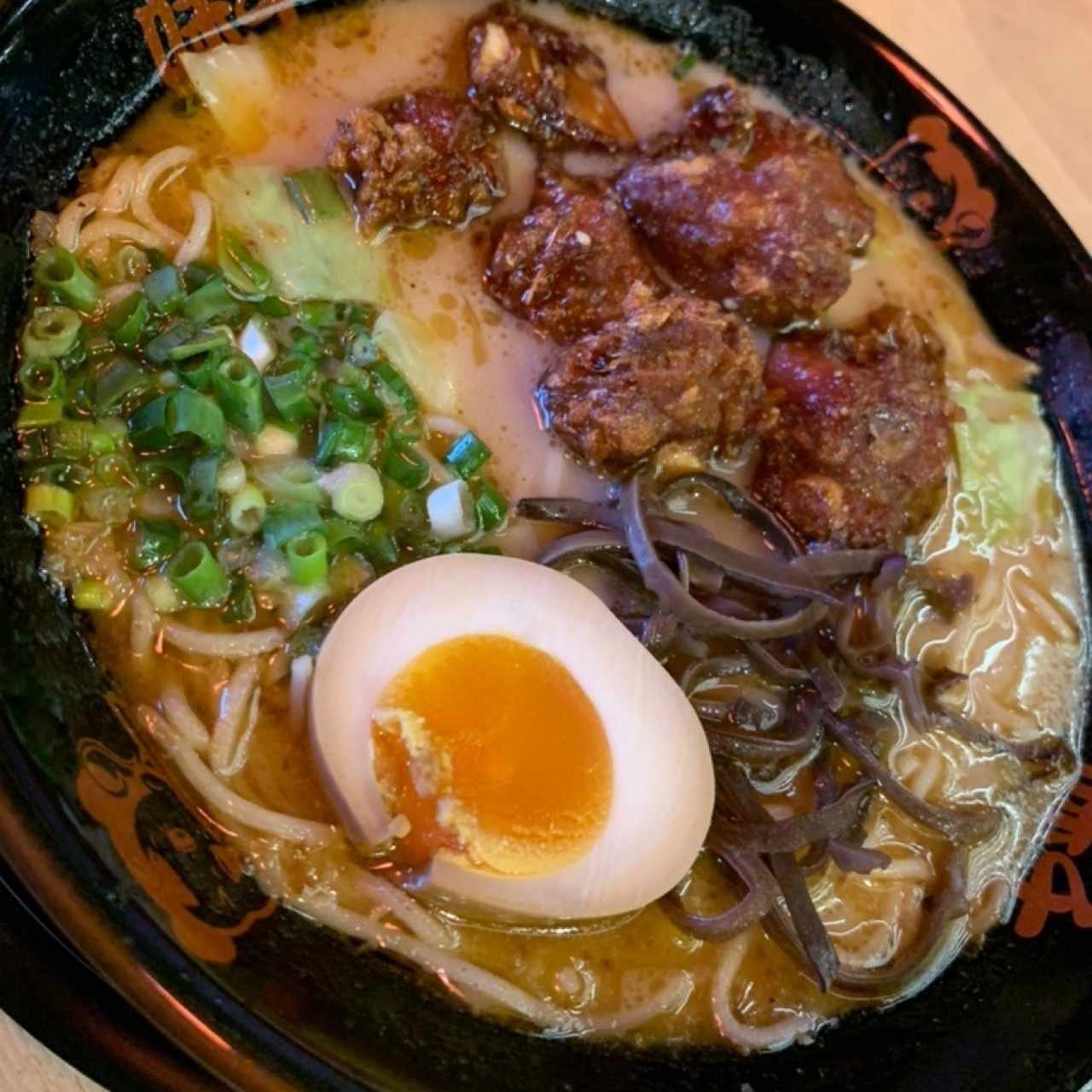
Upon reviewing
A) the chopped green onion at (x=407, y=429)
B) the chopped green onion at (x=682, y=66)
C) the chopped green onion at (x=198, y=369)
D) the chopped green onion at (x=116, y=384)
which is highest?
the chopped green onion at (x=116, y=384)

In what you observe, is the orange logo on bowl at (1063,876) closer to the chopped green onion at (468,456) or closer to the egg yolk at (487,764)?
A: the egg yolk at (487,764)

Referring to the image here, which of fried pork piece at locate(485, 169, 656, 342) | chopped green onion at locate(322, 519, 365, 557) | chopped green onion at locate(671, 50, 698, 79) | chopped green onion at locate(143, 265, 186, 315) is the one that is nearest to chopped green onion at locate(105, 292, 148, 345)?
chopped green onion at locate(143, 265, 186, 315)

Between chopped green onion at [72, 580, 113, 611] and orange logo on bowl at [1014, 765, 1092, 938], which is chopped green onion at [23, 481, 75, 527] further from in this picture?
orange logo on bowl at [1014, 765, 1092, 938]

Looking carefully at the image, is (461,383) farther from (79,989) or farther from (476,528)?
(79,989)

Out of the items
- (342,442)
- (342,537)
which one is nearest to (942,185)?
(342,442)

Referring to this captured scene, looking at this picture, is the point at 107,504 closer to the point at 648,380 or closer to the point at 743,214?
the point at 648,380

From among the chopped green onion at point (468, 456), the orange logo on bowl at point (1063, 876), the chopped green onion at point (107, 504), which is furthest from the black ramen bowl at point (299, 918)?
the chopped green onion at point (468, 456)
